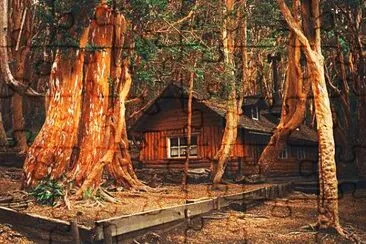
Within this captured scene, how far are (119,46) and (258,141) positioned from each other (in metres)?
11.2

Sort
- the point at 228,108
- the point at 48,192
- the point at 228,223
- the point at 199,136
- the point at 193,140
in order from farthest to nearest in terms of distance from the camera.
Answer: the point at 193,140
the point at 199,136
the point at 228,108
the point at 228,223
the point at 48,192

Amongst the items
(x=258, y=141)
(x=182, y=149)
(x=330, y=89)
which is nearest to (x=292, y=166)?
(x=258, y=141)

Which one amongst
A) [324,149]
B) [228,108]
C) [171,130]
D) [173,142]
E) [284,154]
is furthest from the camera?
[284,154]

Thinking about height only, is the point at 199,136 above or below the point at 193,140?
above

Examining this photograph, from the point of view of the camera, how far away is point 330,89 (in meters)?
19.6

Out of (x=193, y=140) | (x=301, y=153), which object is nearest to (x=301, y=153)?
(x=301, y=153)

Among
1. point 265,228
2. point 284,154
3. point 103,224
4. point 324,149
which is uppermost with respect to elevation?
point 324,149

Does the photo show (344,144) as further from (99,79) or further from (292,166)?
(99,79)

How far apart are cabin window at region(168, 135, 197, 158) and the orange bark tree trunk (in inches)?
367

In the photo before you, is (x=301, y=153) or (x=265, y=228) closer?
(x=265, y=228)

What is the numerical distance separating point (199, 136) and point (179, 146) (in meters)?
1.24

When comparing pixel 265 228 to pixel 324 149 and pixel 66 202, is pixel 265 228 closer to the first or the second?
pixel 324 149

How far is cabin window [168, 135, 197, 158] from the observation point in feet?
66.2

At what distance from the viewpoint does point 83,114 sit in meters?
10.5
